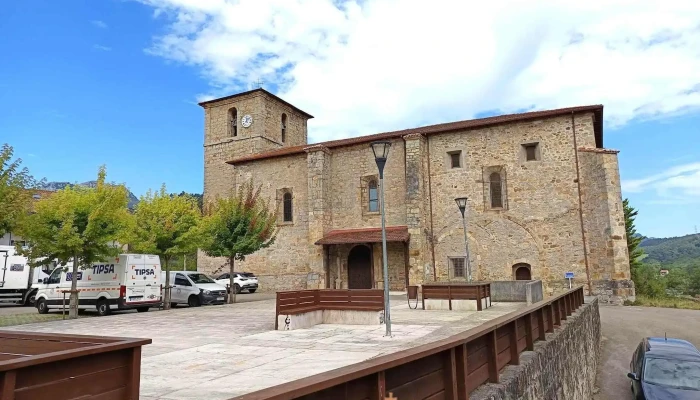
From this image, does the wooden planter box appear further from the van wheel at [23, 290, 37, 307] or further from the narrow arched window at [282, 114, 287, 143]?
the narrow arched window at [282, 114, 287, 143]

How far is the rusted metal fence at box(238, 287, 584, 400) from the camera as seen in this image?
2.37 metres

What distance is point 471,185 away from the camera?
23.5 meters

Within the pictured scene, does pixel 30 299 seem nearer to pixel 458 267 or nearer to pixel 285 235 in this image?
pixel 285 235

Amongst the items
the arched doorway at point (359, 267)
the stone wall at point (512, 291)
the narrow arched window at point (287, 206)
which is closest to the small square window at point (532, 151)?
the stone wall at point (512, 291)

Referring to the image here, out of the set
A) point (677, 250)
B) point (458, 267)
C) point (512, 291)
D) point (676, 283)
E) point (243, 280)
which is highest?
point (677, 250)

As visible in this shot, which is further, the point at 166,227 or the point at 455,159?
the point at 455,159

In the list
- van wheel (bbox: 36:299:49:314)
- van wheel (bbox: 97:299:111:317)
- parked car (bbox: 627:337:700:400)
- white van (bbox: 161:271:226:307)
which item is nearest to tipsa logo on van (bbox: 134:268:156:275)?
van wheel (bbox: 97:299:111:317)

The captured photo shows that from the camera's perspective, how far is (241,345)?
8.96 m

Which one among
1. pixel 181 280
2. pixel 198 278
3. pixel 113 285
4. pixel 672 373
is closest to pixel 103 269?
pixel 113 285

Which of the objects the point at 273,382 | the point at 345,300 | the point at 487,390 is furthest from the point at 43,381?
the point at 345,300

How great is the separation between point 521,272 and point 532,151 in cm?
599

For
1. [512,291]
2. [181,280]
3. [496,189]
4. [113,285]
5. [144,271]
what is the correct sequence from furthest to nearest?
[496,189], [181,280], [512,291], [144,271], [113,285]

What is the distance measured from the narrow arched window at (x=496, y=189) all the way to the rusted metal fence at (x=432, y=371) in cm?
1696

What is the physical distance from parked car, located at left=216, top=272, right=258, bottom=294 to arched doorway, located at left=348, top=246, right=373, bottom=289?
6218 millimetres
